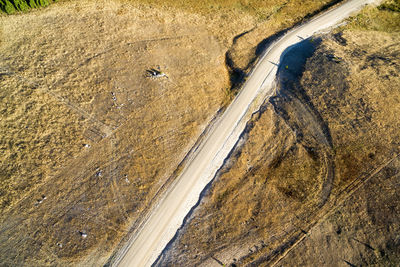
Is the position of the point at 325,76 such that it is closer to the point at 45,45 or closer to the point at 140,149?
the point at 140,149

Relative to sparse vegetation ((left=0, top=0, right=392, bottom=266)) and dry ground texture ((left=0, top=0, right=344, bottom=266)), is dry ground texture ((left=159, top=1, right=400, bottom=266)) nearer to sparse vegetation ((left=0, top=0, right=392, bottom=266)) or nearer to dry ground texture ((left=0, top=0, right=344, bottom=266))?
sparse vegetation ((left=0, top=0, right=392, bottom=266))

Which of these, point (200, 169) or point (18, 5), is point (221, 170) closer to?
point (200, 169)

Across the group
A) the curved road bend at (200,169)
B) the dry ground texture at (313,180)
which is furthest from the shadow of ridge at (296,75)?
the curved road bend at (200,169)

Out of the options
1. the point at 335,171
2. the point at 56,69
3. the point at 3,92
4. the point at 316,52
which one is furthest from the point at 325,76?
the point at 3,92

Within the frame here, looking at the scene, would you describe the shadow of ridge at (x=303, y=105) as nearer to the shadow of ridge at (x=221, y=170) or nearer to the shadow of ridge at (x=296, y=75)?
the shadow of ridge at (x=296, y=75)

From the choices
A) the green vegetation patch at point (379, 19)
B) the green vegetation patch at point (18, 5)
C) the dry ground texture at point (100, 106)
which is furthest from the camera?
the green vegetation patch at point (379, 19)

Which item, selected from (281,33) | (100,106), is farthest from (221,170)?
(281,33)

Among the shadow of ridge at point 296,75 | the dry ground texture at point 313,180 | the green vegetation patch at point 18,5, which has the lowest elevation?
the dry ground texture at point 313,180
